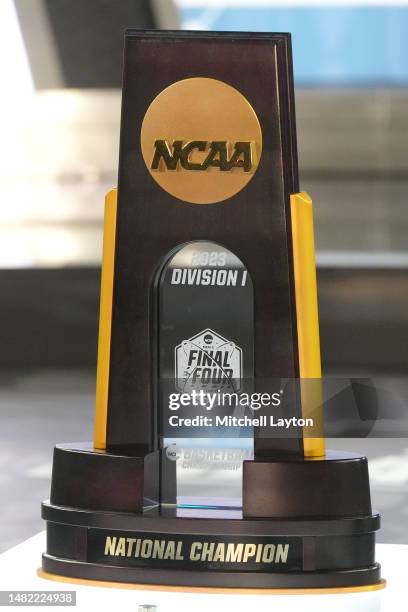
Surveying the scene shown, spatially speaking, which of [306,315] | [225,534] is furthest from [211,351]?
[225,534]

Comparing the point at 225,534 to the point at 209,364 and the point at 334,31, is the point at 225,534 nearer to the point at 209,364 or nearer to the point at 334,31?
the point at 209,364

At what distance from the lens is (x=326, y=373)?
204 inches

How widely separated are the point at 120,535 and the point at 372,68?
504 centimetres

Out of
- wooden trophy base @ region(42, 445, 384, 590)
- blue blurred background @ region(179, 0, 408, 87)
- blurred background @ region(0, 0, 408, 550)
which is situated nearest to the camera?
wooden trophy base @ region(42, 445, 384, 590)

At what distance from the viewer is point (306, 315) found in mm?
1539

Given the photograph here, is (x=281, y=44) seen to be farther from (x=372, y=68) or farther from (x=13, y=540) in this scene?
(x=372, y=68)

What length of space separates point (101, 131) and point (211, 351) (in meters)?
4.84

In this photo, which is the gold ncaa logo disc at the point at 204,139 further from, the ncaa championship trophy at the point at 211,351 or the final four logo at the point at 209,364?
the final four logo at the point at 209,364

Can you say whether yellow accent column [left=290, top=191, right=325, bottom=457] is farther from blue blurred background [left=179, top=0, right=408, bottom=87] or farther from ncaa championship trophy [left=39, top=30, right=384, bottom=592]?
blue blurred background [left=179, top=0, right=408, bottom=87]

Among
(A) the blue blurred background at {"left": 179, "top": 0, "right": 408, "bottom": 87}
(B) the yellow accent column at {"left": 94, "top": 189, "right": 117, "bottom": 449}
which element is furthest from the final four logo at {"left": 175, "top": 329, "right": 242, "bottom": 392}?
(A) the blue blurred background at {"left": 179, "top": 0, "right": 408, "bottom": 87}

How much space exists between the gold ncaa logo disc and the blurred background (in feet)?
Result: 13.1

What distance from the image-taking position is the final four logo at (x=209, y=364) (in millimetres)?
1563

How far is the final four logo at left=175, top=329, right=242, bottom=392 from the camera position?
1563 millimetres

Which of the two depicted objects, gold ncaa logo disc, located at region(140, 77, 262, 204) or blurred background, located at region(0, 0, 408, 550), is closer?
gold ncaa logo disc, located at region(140, 77, 262, 204)
